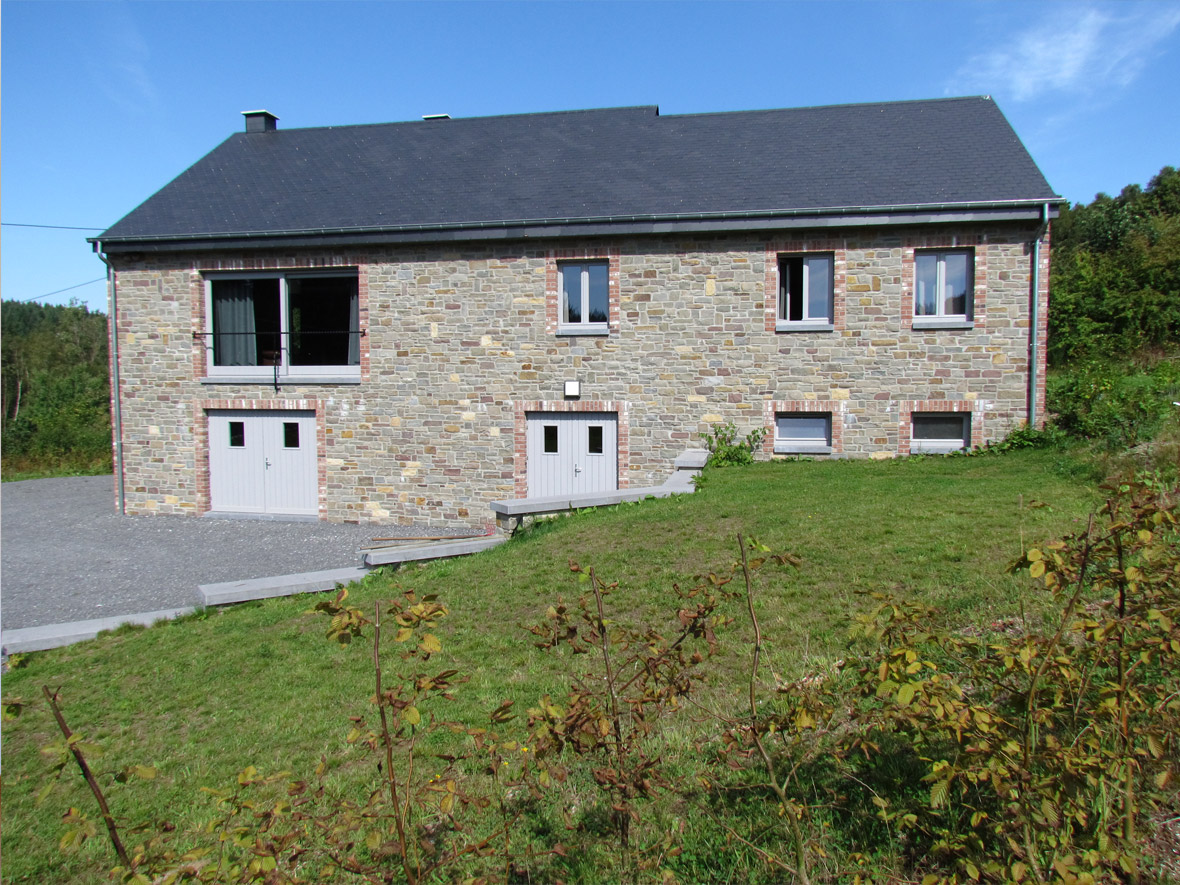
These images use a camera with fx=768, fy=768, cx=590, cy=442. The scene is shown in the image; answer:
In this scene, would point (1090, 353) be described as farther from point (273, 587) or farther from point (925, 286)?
point (273, 587)

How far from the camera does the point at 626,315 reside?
13.3 meters

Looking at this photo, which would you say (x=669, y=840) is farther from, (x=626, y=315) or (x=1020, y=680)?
(x=626, y=315)

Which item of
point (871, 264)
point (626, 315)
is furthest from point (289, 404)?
point (871, 264)

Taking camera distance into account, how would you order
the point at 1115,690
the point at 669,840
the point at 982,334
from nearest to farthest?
the point at 1115,690 < the point at 669,840 < the point at 982,334

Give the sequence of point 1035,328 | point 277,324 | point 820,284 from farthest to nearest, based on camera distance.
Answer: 1. point 277,324
2. point 820,284
3. point 1035,328

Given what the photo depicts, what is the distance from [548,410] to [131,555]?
6.96m

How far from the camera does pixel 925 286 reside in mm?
12773

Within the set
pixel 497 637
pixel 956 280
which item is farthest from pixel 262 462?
pixel 956 280

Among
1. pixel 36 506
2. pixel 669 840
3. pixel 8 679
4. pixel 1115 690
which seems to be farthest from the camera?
pixel 36 506

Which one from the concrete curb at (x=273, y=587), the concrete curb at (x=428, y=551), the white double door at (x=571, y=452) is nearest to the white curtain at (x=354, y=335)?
the white double door at (x=571, y=452)

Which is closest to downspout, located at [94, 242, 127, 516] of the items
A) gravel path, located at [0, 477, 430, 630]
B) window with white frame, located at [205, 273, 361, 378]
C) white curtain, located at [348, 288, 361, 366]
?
gravel path, located at [0, 477, 430, 630]

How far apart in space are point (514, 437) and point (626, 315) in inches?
115

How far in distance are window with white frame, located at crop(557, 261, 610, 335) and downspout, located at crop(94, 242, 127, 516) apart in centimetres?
872

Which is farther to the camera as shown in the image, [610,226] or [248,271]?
[248,271]
